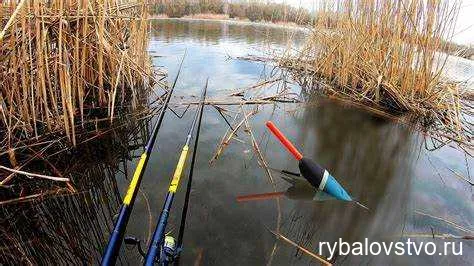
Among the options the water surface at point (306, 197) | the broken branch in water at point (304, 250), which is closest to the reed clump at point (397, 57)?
the water surface at point (306, 197)

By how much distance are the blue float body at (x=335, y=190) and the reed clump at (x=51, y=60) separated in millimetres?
2462

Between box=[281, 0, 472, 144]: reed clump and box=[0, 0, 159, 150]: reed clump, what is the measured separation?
401 centimetres

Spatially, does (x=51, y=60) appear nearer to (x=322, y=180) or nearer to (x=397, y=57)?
(x=322, y=180)

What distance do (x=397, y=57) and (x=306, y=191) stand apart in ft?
11.2

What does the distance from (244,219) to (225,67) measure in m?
6.18

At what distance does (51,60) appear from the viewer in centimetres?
345

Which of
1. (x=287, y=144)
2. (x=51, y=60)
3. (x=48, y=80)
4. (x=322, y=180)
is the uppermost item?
(x=51, y=60)

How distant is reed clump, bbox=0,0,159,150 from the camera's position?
3.05 meters

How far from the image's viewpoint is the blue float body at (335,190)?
2.94m

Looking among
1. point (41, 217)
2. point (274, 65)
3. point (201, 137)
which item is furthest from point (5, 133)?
point (274, 65)

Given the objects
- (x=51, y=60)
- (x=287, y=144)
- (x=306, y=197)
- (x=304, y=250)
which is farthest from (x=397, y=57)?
(x=51, y=60)

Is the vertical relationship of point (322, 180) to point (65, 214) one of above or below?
above

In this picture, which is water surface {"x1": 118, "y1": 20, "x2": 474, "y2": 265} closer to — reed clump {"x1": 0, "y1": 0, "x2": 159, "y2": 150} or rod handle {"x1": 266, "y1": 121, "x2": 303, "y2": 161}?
rod handle {"x1": 266, "y1": 121, "x2": 303, "y2": 161}

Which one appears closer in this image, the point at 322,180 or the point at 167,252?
the point at 167,252
